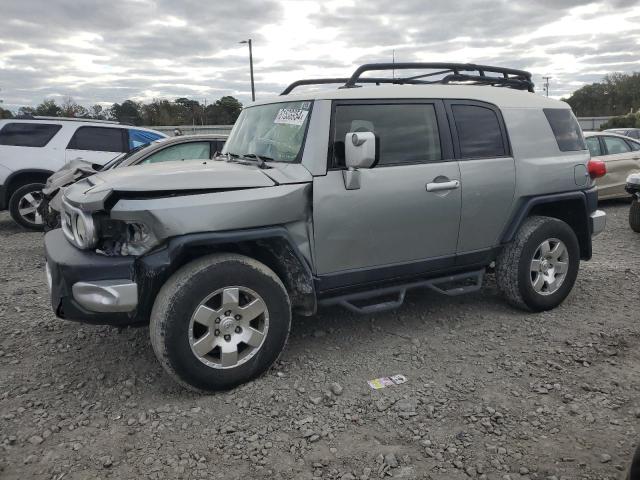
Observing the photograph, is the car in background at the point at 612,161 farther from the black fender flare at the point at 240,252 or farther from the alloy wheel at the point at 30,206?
the alloy wheel at the point at 30,206

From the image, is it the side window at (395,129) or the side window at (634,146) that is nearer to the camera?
the side window at (395,129)

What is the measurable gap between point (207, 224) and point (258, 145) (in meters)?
1.11

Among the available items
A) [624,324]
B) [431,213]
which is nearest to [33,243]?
[431,213]

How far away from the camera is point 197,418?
9.91 feet

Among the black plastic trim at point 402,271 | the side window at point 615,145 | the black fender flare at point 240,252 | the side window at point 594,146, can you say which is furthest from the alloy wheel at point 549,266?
the side window at point 615,145

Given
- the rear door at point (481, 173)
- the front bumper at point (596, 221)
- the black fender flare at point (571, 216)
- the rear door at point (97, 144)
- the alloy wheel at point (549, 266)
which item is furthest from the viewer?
the rear door at point (97, 144)

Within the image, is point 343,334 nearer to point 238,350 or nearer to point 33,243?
point 238,350

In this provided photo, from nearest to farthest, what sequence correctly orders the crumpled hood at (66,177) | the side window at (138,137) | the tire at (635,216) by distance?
the crumpled hood at (66,177) < the tire at (635,216) < the side window at (138,137)

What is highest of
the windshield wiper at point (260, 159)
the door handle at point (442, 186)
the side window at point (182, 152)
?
the side window at point (182, 152)

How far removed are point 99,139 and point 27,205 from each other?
1.60m

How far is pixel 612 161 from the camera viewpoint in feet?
32.0

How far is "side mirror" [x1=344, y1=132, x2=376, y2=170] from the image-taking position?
10.7 feet

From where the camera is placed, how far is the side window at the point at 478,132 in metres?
4.08

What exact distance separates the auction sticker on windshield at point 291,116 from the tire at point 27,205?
20.2 feet
